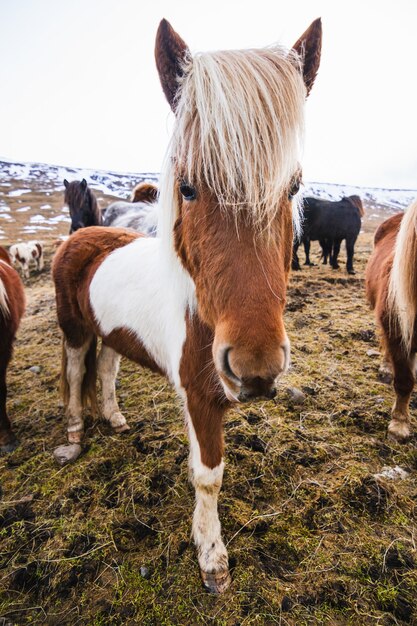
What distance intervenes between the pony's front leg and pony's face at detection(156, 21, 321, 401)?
67cm

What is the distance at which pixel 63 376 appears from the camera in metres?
3.16

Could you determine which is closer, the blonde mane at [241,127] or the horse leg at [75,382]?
the blonde mane at [241,127]

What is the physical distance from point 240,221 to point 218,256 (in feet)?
0.53

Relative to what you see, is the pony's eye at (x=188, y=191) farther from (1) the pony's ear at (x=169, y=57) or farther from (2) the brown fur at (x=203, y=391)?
(2) the brown fur at (x=203, y=391)

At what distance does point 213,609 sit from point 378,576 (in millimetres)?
970

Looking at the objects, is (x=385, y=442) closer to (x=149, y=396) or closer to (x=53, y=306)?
(x=149, y=396)

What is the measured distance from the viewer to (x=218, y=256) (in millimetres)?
1179

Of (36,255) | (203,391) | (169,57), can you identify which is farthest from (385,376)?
(36,255)

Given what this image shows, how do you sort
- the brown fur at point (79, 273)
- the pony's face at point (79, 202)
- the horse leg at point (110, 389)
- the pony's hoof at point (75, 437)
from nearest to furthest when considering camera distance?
the brown fur at point (79, 273) → the pony's hoof at point (75, 437) → the horse leg at point (110, 389) → the pony's face at point (79, 202)

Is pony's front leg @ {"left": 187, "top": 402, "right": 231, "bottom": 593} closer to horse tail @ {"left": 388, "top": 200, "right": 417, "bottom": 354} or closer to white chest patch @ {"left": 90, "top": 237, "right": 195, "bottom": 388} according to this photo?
white chest patch @ {"left": 90, "top": 237, "right": 195, "bottom": 388}

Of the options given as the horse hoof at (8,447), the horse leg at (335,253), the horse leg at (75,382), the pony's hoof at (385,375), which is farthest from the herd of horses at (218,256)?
the horse leg at (335,253)

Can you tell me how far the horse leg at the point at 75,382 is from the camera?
10.0 ft

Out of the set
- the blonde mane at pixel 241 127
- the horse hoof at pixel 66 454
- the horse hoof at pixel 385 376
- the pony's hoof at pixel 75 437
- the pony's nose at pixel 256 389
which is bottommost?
the pony's hoof at pixel 75 437

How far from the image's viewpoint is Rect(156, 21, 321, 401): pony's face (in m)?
1.05
